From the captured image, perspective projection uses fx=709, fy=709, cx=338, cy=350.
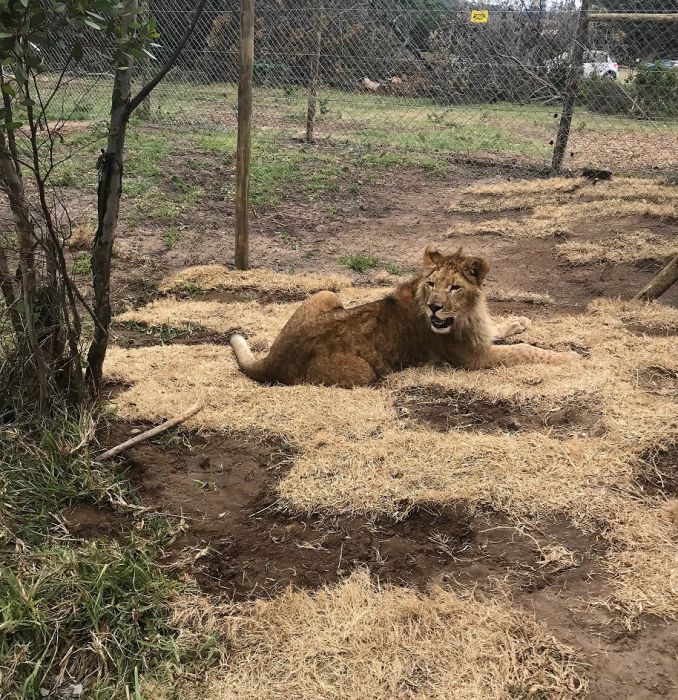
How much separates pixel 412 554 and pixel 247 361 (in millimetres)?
2544

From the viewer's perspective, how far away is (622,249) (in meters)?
8.05

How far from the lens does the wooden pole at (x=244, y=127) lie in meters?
7.31

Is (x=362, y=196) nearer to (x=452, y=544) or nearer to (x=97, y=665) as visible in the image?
(x=452, y=544)

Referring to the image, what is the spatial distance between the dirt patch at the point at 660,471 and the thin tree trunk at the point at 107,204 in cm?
317

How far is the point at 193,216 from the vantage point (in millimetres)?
10000

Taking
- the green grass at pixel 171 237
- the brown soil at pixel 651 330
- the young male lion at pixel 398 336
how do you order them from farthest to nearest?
the green grass at pixel 171 237 < the brown soil at pixel 651 330 < the young male lion at pixel 398 336

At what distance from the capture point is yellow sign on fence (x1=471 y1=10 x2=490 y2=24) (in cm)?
1220

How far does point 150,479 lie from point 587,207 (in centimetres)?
755

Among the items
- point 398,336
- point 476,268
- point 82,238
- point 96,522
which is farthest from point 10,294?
point 82,238

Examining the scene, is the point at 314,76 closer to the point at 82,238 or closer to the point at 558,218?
the point at 558,218

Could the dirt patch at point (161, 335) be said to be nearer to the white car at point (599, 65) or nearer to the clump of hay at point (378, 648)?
the clump of hay at point (378, 648)

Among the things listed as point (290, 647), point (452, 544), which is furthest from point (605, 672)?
point (290, 647)

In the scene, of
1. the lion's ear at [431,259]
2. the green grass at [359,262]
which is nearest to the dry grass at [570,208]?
the green grass at [359,262]

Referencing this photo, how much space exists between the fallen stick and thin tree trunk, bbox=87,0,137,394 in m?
0.43
